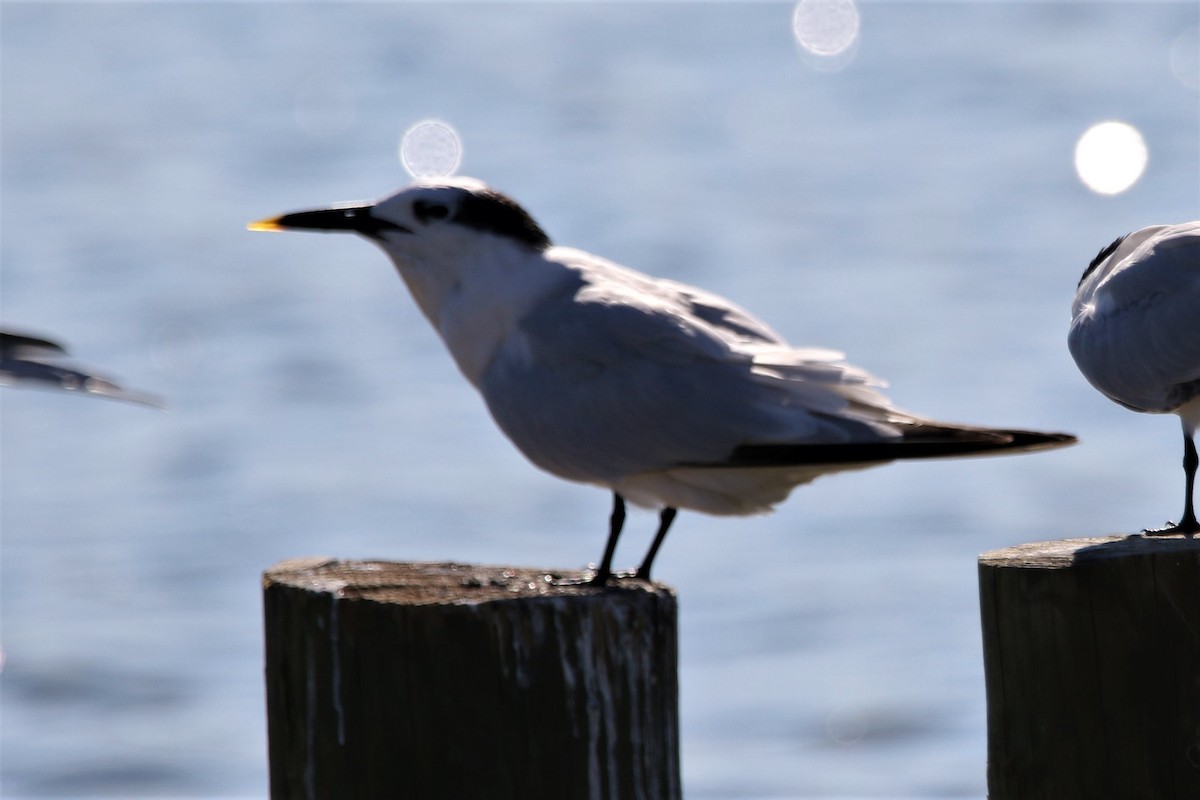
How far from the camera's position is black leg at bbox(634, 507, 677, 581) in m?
3.98

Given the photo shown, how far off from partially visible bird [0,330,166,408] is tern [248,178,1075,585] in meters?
1.02

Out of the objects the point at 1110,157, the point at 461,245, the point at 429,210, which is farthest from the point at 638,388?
the point at 1110,157

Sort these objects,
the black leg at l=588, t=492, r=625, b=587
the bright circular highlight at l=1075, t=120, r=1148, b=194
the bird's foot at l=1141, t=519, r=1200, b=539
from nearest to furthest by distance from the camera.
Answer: the black leg at l=588, t=492, r=625, b=587
the bird's foot at l=1141, t=519, r=1200, b=539
the bright circular highlight at l=1075, t=120, r=1148, b=194

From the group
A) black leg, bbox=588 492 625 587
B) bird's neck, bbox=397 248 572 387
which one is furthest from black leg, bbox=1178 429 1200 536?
bird's neck, bbox=397 248 572 387

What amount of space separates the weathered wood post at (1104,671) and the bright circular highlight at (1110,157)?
50.6 ft

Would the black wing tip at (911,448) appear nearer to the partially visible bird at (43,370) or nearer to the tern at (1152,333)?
the tern at (1152,333)

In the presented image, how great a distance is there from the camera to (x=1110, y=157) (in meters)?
18.9

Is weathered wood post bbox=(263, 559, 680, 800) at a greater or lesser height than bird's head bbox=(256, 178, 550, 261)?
lesser

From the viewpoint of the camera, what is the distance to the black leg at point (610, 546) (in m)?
3.75

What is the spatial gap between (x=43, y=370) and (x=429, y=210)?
4.03ft

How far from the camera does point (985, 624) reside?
139 inches

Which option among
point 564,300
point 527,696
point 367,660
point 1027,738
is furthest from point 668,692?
point 564,300

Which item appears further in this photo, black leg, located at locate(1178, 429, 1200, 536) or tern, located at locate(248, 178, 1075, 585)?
black leg, located at locate(1178, 429, 1200, 536)

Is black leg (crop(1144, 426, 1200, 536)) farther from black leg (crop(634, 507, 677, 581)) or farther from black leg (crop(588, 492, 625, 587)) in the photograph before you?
black leg (crop(588, 492, 625, 587))
